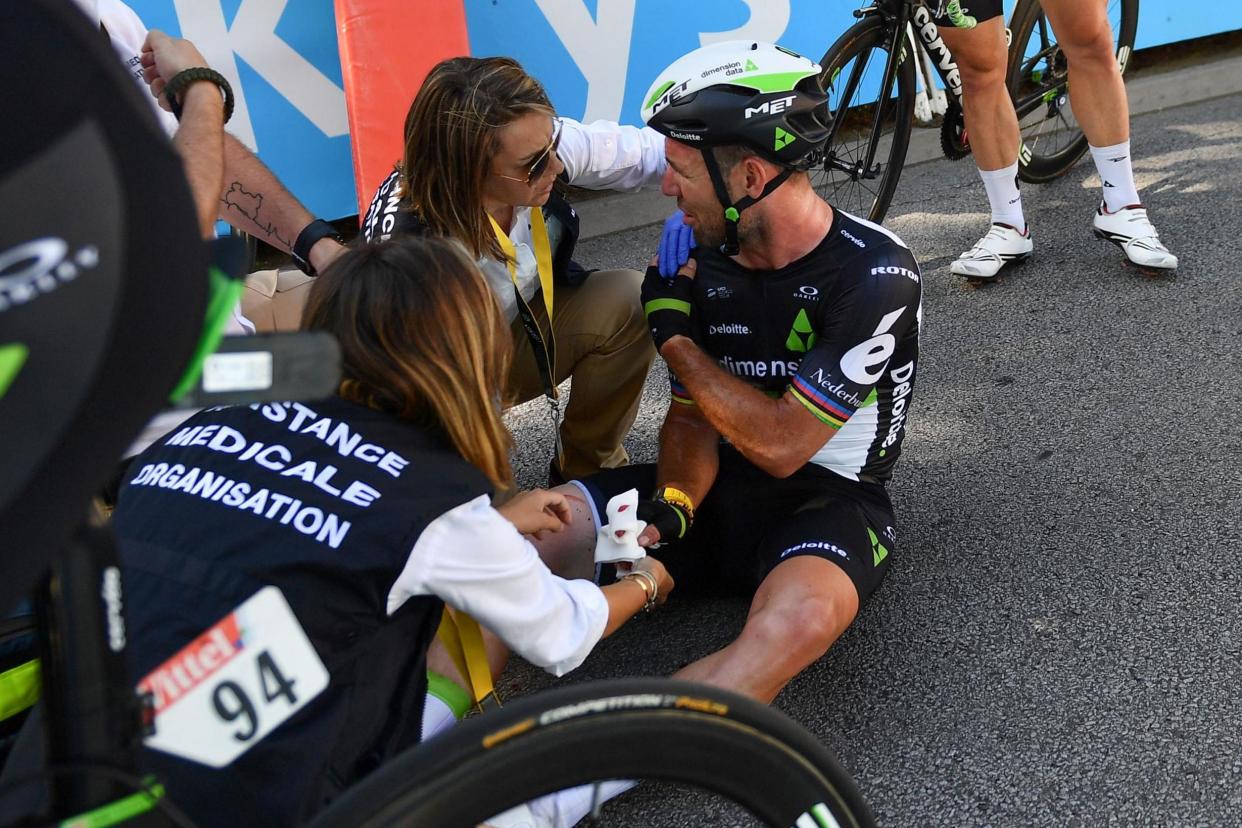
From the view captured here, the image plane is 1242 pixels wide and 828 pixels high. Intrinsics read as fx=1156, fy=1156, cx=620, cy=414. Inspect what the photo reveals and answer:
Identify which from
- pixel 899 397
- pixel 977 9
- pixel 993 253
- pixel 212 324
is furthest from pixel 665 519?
pixel 977 9

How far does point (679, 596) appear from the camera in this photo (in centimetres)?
271

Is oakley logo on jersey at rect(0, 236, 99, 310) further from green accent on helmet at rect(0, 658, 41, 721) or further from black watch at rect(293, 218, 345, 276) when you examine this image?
black watch at rect(293, 218, 345, 276)

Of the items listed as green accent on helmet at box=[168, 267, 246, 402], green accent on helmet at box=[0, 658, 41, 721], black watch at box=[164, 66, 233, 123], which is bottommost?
green accent on helmet at box=[0, 658, 41, 721]

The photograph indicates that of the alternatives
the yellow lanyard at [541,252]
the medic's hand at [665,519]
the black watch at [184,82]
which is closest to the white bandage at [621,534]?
the medic's hand at [665,519]

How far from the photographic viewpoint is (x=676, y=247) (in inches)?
104

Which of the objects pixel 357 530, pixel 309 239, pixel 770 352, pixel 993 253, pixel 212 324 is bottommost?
pixel 993 253

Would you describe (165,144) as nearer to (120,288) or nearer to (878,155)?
(120,288)

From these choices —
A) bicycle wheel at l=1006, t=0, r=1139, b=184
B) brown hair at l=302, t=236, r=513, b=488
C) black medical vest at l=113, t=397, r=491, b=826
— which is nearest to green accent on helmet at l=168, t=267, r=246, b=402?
black medical vest at l=113, t=397, r=491, b=826

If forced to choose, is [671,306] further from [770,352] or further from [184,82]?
[184,82]

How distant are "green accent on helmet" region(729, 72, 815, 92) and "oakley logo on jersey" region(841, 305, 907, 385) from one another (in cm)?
52

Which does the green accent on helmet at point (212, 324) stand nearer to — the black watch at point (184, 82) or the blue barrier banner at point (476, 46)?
the black watch at point (184, 82)

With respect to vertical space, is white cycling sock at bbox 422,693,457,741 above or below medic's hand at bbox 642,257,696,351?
below

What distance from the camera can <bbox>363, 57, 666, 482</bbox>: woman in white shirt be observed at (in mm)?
2617

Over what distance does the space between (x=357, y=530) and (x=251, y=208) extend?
166 centimetres
